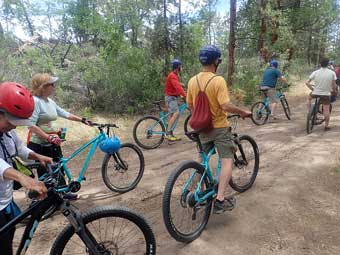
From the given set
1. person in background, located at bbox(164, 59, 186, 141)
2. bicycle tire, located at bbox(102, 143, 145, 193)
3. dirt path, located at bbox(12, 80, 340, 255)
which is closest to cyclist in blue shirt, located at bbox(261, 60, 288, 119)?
dirt path, located at bbox(12, 80, 340, 255)

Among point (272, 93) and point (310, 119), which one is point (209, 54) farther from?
point (272, 93)

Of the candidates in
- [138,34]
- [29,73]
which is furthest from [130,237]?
[138,34]

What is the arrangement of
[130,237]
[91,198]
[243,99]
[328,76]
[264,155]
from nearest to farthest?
[130,237], [91,198], [264,155], [328,76], [243,99]

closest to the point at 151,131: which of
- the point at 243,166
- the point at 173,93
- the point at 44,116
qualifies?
the point at 173,93

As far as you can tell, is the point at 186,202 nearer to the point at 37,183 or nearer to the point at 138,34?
the point at 37,183

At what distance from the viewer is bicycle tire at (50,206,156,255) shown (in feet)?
7.78

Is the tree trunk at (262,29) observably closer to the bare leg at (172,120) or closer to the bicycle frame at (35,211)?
the bare leg at (172,120)

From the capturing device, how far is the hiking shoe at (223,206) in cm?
383

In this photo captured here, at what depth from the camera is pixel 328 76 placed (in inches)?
318

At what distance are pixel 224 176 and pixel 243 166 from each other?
938 mm

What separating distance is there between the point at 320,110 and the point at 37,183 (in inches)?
347

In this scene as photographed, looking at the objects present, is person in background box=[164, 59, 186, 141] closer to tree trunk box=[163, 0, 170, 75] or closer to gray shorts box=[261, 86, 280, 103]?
gray shorts box=[261, 86, 280, 103]

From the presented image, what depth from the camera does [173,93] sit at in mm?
8227

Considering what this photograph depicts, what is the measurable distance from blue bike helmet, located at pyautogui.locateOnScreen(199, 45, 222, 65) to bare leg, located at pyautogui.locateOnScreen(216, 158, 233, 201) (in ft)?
3.95
